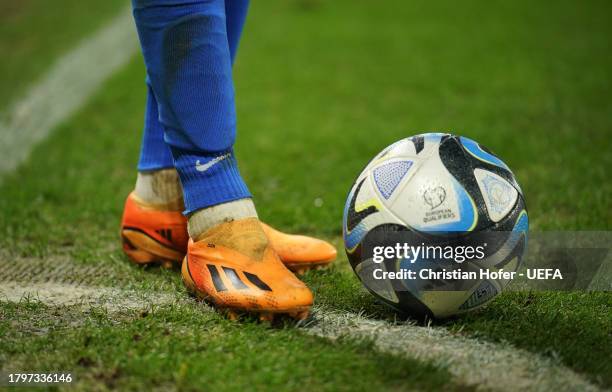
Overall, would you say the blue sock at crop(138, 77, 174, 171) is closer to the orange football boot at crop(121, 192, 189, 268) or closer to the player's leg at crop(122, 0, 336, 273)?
the player's leg at crop(122, 0, 336, 273)

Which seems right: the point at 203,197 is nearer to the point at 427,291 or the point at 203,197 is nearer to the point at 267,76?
the point at 427,291

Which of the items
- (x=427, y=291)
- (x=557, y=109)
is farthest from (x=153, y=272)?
(x=557, y=109)

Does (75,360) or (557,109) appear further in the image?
(557,109)

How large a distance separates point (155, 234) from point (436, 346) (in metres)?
1.13

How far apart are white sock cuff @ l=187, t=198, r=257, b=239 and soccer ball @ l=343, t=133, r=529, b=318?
33 centimetres

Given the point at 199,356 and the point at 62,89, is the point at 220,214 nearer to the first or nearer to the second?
the point at 199,356

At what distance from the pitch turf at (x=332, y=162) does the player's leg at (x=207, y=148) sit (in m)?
0.12

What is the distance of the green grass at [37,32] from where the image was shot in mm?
7054

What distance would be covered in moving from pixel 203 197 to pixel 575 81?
5.05m

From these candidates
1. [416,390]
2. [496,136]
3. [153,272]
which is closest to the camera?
[416,390]

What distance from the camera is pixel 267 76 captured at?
22.6 feet

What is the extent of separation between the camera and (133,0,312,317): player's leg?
6.89 ft

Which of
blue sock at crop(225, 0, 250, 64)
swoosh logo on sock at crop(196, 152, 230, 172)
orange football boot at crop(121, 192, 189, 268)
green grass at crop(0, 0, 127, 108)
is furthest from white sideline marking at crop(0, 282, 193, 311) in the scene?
green grass at crop(0, 0, 127, 108)

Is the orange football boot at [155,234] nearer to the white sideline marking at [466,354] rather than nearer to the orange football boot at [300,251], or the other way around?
the orange football boot at [300,251]
